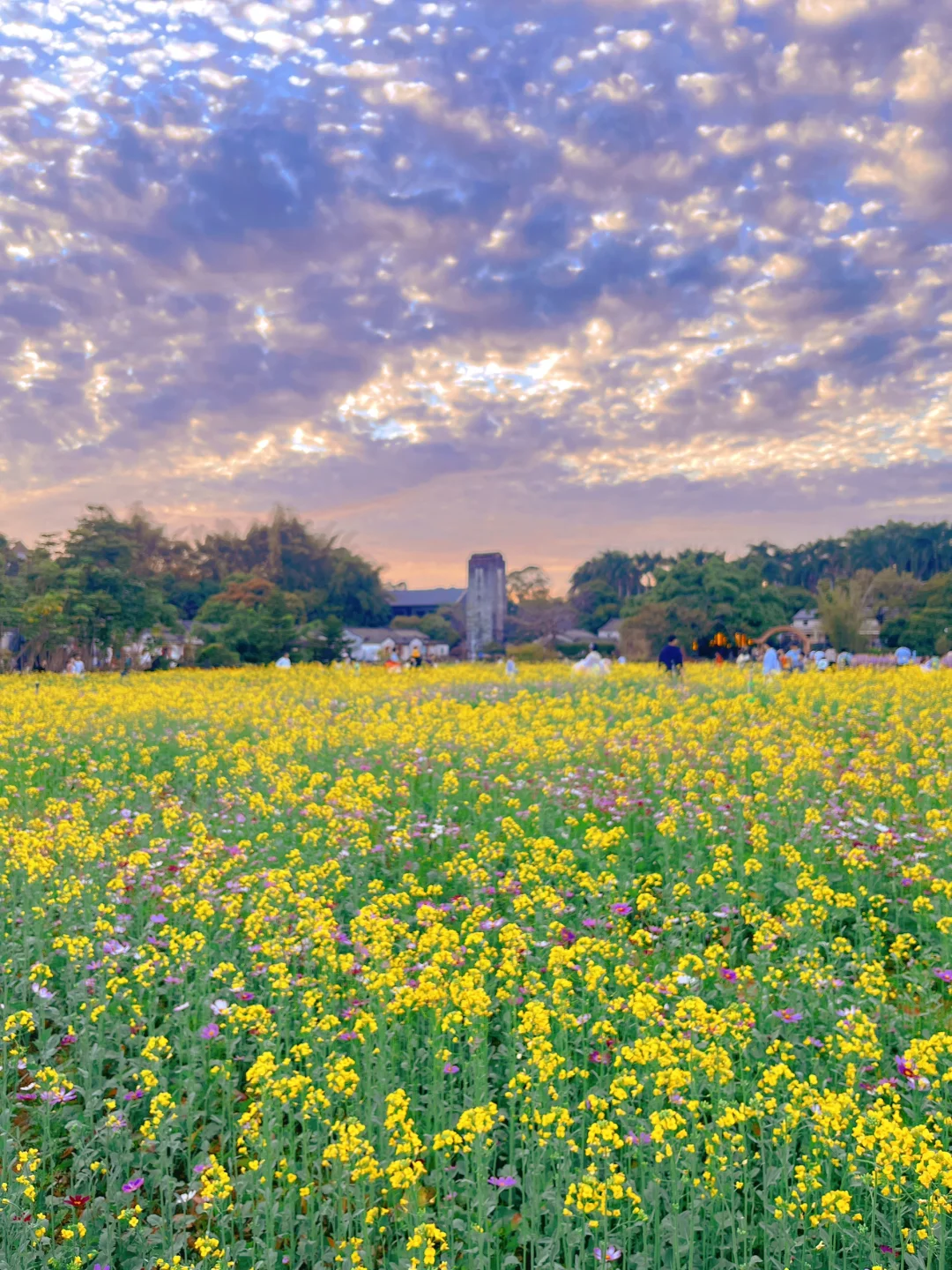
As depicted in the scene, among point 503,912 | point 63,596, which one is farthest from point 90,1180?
point 63,596

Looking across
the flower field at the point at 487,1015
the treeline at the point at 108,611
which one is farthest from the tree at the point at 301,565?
the flower field at the point at 487,1015

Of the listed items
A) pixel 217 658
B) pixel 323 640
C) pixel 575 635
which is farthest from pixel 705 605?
pixel 575 635

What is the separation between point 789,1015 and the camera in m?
4.34

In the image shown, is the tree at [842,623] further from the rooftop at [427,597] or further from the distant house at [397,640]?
the rooftop at [427,597]

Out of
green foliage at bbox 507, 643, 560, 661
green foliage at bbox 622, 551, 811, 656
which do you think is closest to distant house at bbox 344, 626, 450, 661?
green foliage at bbox 507, 643, 560, 661

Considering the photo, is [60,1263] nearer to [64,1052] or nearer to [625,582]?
[64,1052]

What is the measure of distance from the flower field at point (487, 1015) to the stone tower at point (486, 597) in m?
77.9

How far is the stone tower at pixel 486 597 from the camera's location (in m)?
87.2

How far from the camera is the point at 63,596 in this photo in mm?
34906

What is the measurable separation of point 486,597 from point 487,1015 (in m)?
83.8

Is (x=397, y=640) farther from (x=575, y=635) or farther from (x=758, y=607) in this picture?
(x=758, y=607)

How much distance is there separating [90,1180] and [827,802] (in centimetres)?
617

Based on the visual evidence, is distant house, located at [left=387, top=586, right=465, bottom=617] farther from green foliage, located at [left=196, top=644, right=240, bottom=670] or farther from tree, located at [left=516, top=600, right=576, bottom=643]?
green foliage, located at [left=196, top=644, right=240, bottom=670]

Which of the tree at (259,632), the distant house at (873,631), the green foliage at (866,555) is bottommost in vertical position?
the distant house at (873,631)
